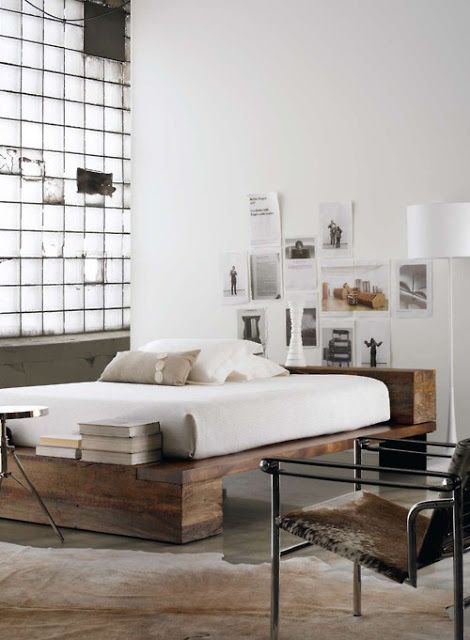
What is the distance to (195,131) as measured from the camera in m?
7.91

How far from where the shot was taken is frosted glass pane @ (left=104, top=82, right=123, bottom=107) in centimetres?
852

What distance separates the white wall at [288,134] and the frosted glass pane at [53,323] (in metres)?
0.58

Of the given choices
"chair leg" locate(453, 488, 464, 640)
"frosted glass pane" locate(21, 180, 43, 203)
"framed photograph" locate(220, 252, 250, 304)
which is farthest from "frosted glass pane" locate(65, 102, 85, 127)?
"chair leg" locate(453, 488, 464, 640)

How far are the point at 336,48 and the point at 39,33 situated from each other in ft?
7.69

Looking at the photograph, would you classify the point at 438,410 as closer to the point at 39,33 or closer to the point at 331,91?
the point at 331,91

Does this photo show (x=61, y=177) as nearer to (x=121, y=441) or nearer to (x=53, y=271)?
(x=53, y=271)

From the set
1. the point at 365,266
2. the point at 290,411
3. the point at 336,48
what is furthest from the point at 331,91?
the point at 290,411

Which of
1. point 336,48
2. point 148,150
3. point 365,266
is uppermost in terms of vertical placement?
point 336,48

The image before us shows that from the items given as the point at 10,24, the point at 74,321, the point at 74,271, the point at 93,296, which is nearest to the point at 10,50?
the point at 10,24

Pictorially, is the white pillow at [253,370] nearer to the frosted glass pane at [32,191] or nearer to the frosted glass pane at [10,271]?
the frosted glass pane at [10,271]

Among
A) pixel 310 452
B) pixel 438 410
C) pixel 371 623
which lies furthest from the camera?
pixel 438 410

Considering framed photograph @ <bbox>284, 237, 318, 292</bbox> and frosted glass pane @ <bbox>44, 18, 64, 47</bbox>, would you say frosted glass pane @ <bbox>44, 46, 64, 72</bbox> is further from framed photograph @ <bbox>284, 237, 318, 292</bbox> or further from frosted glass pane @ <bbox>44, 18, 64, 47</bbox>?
framed photograph @ <bbox>284, 237, 318, 292</bbox>

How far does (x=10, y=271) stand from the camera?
7.80 m

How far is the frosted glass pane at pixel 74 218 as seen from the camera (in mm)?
8188
